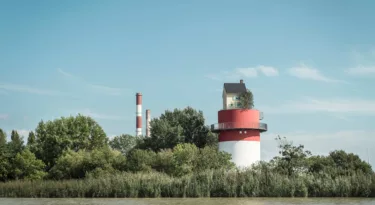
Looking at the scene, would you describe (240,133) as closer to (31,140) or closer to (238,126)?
(238,126)

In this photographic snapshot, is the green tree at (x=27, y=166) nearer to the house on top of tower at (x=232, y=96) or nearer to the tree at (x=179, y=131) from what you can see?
the tree at (x=179, y=131)

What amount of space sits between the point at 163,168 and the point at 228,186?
11335mm

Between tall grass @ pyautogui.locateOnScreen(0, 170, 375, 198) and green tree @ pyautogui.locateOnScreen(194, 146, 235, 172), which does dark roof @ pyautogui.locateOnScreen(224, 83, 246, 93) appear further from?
tall grass @ pyautogui.locateOnScreen(0, 170, 375, 198)

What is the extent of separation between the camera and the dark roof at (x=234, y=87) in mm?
48912

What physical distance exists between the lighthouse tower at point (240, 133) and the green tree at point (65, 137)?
11.5 meters

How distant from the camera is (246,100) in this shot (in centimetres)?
4656

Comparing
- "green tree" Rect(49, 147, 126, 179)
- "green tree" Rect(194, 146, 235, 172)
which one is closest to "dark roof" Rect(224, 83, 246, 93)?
"green tree" Rect(194, 146, 235, 172)

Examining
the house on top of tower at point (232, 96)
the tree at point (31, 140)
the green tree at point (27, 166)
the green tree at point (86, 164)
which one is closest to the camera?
the green tree at point (86, 164)

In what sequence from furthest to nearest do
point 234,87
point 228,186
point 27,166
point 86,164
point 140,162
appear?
point 234,87
point 27,166
point 86,164
point 140,162
point 228,186

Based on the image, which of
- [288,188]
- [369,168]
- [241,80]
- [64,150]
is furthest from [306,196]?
[64,150]

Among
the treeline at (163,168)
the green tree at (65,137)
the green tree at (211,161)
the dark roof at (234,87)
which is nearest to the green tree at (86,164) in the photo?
the treeline at (163,168)

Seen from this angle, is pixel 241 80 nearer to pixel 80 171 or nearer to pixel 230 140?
pixel 230 140

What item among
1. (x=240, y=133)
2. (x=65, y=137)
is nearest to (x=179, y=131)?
(x=240, y=133)

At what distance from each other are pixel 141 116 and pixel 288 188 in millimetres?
37070
